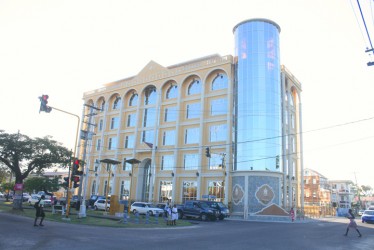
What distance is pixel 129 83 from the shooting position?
2259 inches

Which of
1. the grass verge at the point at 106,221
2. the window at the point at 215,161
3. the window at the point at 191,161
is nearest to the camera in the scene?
the grass verge at the point at 106,221

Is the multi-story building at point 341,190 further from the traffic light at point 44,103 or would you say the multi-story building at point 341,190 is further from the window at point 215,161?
the traffic light at point 44,103

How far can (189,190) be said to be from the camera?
45500mm

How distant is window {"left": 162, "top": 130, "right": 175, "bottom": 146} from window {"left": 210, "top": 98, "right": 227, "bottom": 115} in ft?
24.5

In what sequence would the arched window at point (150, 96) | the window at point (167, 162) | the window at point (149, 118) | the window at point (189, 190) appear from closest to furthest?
the window at point (189, 190) → the window at point (167, 162) → the window at point (149, 118) → the arched window at point (150, 96)

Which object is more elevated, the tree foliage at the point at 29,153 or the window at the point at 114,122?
the window at the point at 114,122

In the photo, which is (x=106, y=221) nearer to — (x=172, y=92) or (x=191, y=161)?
(x=191, y=161)

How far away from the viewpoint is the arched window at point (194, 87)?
162ft

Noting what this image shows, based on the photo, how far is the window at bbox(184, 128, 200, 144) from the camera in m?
46.9

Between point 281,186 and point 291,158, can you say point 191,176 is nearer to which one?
point 281,186

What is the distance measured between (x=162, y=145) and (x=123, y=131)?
9.83m

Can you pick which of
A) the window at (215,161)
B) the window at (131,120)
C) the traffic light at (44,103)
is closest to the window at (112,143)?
the window at (131,120)

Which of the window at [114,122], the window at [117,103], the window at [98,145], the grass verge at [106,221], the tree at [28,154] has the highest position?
the window at [117,103]

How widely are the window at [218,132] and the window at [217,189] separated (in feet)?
19.4
